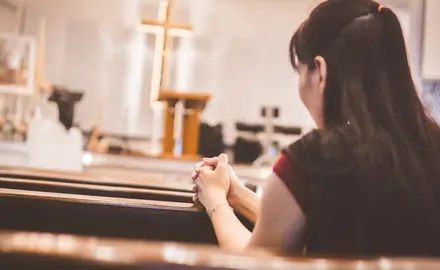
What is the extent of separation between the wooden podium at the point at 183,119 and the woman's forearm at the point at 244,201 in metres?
2.08

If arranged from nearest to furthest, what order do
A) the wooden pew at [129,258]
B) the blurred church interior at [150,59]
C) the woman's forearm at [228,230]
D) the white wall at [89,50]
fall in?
1. the wooden pew at [129,258]
2. the woman's forearm at [228,230]
3. the blurred church interior at [150,59]
4. the white wall at [89,50]

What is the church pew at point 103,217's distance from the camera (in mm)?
1164

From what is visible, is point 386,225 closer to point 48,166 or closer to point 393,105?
point 393,105

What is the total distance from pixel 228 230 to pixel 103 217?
0.26m

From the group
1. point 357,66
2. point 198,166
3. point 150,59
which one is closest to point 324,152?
point 357,66

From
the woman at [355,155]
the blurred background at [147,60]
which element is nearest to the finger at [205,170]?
the woman at [355,155]

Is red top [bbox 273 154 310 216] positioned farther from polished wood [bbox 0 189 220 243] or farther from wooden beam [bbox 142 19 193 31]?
wooden beam [bbox 142 19 193 31]

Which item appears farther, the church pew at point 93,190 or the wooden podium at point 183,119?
the wooden podium at point 183,119

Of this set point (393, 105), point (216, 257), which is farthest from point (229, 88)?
point (216, 257)

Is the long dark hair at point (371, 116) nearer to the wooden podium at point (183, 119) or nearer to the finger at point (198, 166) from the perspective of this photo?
the finger at point (198, 166)

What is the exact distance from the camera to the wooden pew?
533mm

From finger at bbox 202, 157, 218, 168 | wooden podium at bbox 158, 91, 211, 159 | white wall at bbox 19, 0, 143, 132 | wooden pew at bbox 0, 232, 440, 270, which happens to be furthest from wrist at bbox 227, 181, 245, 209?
white wall at bbox 19, 0, 143, 132

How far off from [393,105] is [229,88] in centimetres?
524

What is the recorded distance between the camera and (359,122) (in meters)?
0.96
